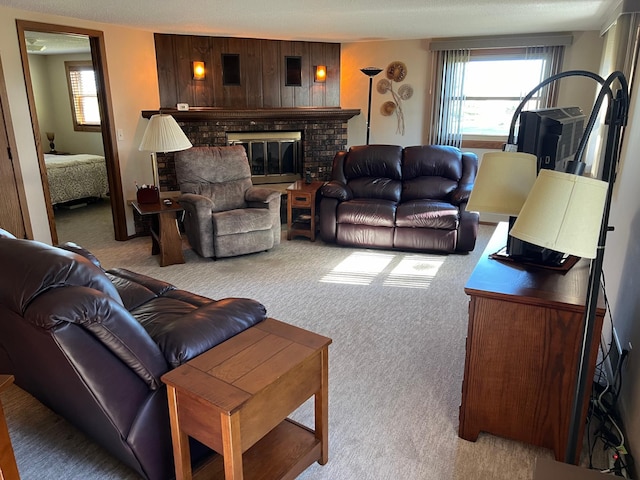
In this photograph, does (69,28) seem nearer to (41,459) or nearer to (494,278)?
(41,459)

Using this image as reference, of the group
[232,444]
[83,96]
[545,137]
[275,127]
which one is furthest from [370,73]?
[83,96]

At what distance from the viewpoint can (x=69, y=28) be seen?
4.39 m

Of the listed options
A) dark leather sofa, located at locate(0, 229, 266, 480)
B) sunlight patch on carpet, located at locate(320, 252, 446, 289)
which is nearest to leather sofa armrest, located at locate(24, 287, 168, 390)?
dark leather sofa, located at locate(0, 229, 266, 480)

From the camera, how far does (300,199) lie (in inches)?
196

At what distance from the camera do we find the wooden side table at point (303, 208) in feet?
16.2

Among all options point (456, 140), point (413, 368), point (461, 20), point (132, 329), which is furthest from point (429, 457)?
point (456, 140)

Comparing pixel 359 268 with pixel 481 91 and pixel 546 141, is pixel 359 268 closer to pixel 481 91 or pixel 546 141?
pixel 546 141

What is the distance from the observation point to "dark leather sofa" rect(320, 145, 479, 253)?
4531mm

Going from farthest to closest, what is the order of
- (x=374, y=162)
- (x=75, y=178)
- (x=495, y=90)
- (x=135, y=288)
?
1. (x=75, y=178)
2. (x=495, y=90)
3. (x=374, y=162)
4. (x=135, y=288)

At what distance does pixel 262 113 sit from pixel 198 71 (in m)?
0.87

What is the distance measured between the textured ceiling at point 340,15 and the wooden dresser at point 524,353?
2.66 m

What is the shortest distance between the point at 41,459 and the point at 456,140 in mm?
5300

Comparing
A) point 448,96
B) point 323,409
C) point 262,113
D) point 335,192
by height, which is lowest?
point 323,409

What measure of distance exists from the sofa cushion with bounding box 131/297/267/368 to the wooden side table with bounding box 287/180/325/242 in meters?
2.97
